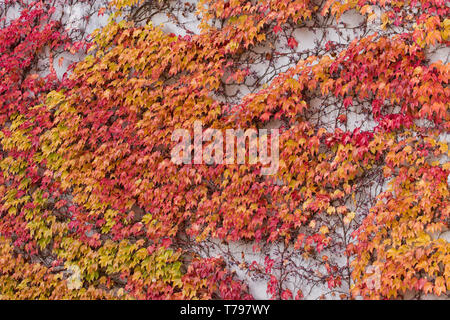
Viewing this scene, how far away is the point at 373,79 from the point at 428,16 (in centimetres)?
64

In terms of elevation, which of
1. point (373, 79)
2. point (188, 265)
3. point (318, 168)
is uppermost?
point (373, 79)

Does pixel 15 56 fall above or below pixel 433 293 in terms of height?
above

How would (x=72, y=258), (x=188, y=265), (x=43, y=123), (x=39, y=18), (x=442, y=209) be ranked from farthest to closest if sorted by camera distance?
(x=39, y=18), (x=43, y=123), (x=72, y=258), (x=188, y=265), (x=442, y=209)

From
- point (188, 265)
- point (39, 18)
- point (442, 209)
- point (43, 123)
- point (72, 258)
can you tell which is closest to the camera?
point (442, 209)

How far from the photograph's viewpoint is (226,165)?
4395 millimetres

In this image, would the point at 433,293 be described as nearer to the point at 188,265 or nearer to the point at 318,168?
the point at 318,168

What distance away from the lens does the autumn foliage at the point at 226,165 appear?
3.62 meters

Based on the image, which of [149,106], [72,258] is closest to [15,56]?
[149,106]

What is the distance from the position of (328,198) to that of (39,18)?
178 inches

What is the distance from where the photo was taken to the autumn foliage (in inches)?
143

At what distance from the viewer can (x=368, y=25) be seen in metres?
3.92

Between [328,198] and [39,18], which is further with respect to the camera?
[39,18]
